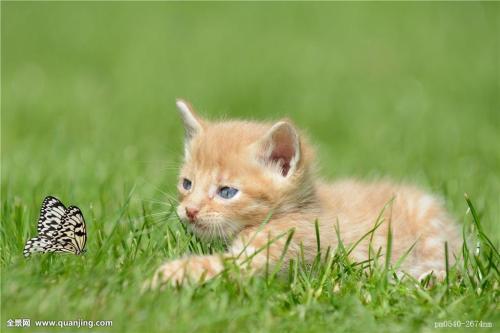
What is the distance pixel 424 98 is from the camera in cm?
1033

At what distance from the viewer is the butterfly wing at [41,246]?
13.4ft

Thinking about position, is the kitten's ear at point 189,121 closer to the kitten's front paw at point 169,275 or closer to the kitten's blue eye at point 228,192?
the kitten's blue eye at point 228,192

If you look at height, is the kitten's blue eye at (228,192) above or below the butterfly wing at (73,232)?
above

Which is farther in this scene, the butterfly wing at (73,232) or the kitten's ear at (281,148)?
the kitten's ear at (281,148)

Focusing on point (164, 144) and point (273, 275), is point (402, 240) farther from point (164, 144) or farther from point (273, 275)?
point (164, 144)

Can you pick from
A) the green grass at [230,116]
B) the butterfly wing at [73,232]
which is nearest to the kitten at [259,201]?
the green grass at [230,116]

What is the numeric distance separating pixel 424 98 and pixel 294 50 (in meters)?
3.12

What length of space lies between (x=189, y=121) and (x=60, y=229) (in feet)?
3.52

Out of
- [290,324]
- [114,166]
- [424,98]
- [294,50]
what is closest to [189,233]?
[290,324]

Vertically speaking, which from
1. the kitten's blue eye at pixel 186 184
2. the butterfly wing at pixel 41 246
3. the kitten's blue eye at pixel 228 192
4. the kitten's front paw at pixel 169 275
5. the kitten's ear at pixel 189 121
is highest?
the kitten's ear at pixel 189 121

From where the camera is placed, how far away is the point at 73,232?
423 cm

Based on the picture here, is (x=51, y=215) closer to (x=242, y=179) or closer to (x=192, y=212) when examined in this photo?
(x=192, y=212)

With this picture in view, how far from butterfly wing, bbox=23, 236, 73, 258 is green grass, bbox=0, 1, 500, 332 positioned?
55 millimetres

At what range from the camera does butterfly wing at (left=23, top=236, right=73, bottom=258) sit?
4090mm
